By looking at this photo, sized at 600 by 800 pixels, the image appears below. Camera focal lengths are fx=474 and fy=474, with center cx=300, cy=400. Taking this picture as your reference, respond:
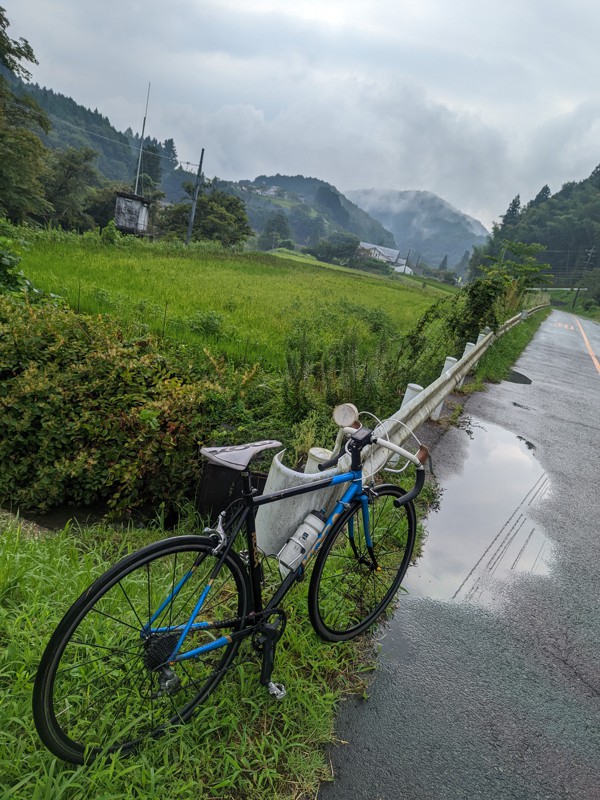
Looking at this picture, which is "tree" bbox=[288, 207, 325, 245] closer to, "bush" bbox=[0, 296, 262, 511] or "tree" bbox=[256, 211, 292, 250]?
"tree" bbox=[256, 211, 292, 250]

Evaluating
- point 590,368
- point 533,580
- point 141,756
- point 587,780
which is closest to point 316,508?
point 141,756

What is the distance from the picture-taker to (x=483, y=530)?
155 inches

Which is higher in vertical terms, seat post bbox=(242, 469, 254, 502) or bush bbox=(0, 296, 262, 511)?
seat post bbox=(242, 469, 254, 502)

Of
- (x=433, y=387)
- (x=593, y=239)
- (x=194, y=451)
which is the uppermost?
(x=593, y=239)

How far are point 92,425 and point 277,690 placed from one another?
3042mm

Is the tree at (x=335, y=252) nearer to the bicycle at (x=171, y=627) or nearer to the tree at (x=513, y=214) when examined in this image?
the tree at (x=513, y=214)

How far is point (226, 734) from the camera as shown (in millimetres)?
1958

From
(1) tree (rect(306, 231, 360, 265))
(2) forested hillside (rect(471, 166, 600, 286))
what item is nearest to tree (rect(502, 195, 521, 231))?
(2) forested hillside (rect(471, 166, 600, 286))

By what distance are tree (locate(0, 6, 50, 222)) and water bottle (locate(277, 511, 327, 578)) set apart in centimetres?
3442

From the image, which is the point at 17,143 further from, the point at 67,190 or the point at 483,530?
the point at 483,530

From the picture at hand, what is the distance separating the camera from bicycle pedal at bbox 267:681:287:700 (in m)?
2.09

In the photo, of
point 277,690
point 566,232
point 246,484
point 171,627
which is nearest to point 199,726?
point 277,690

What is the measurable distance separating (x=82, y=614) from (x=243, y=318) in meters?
8.25

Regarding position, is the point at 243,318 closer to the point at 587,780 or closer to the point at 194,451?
the point at 194,451
